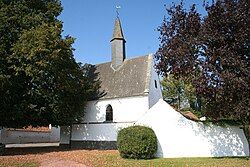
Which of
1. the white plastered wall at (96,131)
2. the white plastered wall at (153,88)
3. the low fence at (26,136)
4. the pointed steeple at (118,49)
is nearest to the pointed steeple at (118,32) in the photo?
the pointed steeple at (118,49)

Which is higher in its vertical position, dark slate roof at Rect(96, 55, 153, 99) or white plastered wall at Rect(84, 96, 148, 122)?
dark slate roof at Rect(96, 55, 153, 99)

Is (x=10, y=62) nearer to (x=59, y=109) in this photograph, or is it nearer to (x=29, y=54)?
(x=29, y=54)

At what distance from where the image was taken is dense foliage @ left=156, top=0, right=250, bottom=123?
19.1m

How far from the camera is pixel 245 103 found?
62.5 ft

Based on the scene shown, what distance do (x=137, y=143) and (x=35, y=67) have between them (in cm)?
1048

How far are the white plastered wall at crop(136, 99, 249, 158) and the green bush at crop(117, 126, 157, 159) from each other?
1439 mm

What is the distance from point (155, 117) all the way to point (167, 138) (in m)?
1.92

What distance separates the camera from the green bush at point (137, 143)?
22078mm

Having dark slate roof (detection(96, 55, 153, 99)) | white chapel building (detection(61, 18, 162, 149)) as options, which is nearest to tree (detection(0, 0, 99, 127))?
white chapel building (detection(61, 18, 162, 149))

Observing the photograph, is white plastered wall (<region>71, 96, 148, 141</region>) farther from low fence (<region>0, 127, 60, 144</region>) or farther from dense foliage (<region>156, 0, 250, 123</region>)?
low fence (<region>0, 127, 60, 144</region>)

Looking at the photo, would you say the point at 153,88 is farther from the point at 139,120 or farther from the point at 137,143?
the point at 137,143

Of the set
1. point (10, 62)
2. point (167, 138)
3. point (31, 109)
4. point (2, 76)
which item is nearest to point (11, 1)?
point (10, 62)

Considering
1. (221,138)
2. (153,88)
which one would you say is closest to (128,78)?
(153,88)

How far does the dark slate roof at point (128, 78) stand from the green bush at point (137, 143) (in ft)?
27.5
